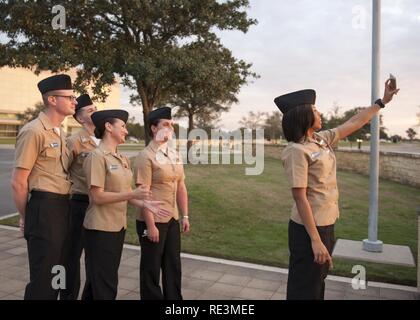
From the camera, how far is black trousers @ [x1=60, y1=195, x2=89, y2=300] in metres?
3.78

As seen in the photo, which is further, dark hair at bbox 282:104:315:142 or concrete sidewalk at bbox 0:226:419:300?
concrete sidewalk at bbox 0:226:419:300

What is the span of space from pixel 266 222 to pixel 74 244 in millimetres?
5546

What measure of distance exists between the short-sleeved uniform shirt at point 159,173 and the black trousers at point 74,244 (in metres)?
0.64

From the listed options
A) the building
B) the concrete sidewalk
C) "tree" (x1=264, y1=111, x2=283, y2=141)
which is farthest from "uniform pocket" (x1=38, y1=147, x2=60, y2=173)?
the building

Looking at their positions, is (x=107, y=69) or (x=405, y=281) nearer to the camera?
(x=405, y=281)

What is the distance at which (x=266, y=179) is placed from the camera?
1708cm

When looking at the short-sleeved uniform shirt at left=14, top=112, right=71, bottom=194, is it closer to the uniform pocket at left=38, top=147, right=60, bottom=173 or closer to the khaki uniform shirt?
the uniform pocket at left=38, top=147, right=60, bottom=173

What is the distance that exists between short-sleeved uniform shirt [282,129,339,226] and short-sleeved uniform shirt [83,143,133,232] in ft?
4.67

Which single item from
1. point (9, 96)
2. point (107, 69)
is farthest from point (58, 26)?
point (9, 96)

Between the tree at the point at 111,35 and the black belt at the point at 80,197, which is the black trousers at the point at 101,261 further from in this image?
the tree at the point at 111,35

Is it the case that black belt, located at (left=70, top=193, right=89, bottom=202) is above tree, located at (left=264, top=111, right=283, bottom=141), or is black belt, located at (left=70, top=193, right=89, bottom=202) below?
below

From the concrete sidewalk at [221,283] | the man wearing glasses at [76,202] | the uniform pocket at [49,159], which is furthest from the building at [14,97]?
the uniform pocket at [49,159]

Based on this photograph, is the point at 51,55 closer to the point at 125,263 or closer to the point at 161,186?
the point at 125,263
